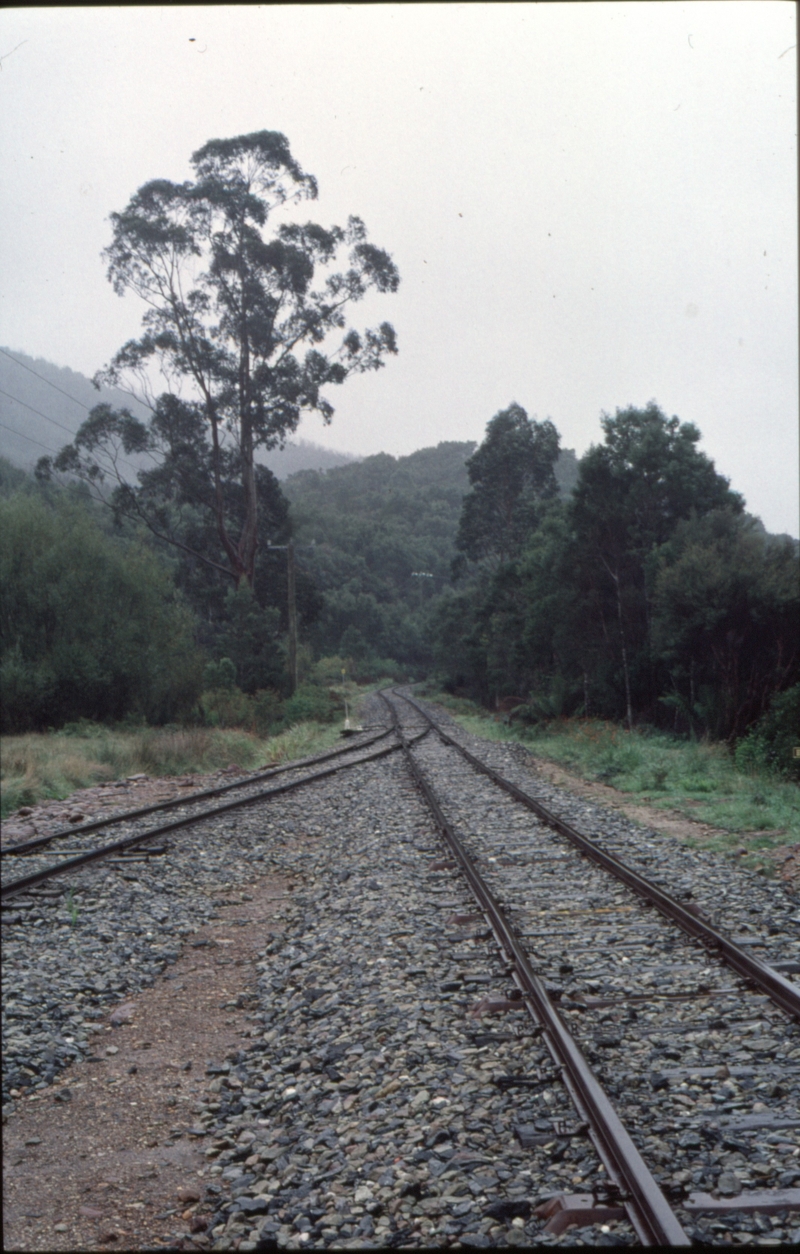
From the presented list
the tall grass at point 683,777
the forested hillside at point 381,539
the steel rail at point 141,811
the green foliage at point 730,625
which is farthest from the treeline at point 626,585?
the steel rail at point 141,811

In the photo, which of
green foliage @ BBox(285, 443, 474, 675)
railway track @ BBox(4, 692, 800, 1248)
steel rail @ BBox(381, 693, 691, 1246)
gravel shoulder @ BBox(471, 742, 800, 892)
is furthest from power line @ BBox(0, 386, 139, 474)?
gravel shoulder @ BBox(471, 742, 800, 892)

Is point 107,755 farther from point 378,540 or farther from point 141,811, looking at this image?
point 378,540

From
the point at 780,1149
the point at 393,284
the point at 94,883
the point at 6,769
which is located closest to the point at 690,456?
the point at 393,284

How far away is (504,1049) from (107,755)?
11.6 meters

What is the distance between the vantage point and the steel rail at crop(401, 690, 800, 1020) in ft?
14.7

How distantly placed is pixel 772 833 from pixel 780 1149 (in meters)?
7.28

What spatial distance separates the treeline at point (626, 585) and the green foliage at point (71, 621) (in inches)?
474

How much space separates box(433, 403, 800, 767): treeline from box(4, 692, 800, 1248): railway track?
12367mm

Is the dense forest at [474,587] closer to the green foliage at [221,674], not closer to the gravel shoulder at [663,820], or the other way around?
the green foliage at [221,674]

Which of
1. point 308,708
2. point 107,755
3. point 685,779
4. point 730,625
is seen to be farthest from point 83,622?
point 308,708

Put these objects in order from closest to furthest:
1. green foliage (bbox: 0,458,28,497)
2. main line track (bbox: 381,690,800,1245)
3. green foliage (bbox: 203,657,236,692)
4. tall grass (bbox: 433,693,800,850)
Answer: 1. main line track (bbox: 381,690,800,1245)
2. tall grass (bbox: 433,693,800,850)
3. green foliage (bbox: 0,458,28,497)
4. green foliage (bbox: 203,657,236,692)

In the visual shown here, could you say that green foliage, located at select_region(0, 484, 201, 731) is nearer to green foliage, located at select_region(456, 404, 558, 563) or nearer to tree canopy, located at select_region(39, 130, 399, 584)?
tree canopy, located at select_region(39, 130, 399, 584)

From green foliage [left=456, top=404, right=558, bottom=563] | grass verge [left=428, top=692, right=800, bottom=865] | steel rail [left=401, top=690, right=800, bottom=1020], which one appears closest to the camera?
steel rail [left=401, top=690, right=800, bottom=1020]

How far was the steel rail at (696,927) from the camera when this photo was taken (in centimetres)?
448
